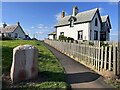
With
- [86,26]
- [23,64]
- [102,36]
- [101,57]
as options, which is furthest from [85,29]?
[23,64]

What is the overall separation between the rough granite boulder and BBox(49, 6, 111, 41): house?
29.1 meters

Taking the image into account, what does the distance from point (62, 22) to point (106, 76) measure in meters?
37.2

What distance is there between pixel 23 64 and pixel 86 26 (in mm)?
30384

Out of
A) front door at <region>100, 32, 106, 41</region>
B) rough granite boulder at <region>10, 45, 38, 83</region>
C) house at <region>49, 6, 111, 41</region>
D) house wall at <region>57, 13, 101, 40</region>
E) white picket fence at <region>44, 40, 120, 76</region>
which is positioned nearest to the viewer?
rough granite boulder at <region>10, 45, 38, 83</region>

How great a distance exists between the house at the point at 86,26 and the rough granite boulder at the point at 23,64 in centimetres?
2911

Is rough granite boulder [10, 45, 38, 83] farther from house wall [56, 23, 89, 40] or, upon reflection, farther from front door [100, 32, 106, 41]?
front door [100, 32, 106, 41]

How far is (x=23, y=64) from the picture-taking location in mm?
7824

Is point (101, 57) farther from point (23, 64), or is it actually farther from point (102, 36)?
point (102, 36)

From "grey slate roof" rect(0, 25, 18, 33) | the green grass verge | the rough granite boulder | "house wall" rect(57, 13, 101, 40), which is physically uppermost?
"grey slate roof" rect(0, 25, 18, 33)

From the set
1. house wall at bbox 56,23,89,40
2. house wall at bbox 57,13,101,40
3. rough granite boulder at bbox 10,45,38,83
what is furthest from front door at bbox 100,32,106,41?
rough granite boulder at bbox 10,45,38,83

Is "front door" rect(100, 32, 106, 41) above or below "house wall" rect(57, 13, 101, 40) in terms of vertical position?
below

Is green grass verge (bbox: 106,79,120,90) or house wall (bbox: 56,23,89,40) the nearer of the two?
green grass verge (bbox: 106,79,120,90)

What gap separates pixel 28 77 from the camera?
7945 mm

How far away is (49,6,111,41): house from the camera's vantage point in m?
37.1
